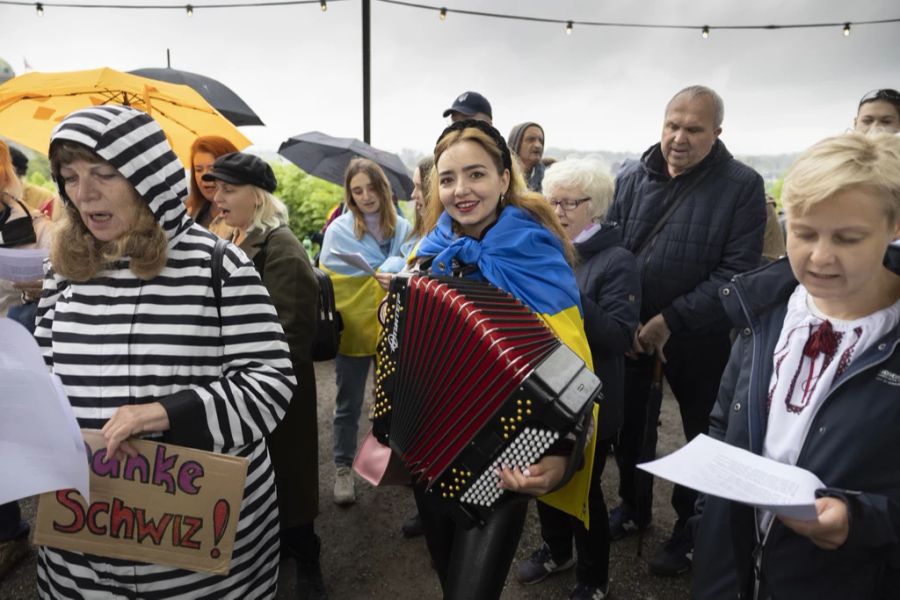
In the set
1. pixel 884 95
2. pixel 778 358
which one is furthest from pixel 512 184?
pixel 884 95

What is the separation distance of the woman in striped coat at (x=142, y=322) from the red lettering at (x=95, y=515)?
0.16 meters

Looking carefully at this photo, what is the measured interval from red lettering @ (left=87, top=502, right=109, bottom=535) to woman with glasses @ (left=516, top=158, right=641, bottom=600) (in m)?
1.71

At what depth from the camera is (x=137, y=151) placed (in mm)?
1462

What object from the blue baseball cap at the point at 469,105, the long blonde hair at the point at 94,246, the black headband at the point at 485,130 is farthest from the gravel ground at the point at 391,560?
the blue baseball cap at the point at 469,105

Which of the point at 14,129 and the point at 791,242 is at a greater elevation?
the point at 14,129

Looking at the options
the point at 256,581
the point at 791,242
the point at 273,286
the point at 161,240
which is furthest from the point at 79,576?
the point at 791,242

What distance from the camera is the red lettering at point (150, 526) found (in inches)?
55.0

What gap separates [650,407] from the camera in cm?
270

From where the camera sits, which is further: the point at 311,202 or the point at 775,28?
the point at 311,202

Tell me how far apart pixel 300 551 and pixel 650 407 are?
1.94 meters

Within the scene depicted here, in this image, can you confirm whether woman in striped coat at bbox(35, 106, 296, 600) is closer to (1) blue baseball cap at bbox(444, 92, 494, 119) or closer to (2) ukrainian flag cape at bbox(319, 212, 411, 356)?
(2) ukrainian flag cape at bbox(319, 212, 411, 356)

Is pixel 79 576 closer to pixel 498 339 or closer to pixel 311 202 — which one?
pixel 498 339

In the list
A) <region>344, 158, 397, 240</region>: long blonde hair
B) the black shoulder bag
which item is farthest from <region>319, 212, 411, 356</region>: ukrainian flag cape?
the black shoulder bag

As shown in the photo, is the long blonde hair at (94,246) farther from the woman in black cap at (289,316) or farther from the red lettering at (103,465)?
the woman in black cap at (289,316)
